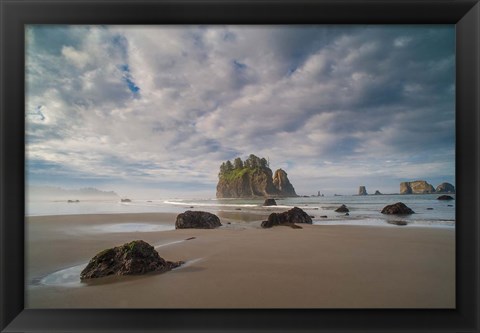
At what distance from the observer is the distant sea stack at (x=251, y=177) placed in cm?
196

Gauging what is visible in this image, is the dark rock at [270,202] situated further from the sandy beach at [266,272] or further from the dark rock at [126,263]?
the dark rock at [126,263]

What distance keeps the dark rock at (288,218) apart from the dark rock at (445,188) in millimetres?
1129

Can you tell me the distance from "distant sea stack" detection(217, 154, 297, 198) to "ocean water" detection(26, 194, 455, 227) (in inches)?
6.1

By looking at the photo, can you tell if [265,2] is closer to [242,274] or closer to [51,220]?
[242,274]

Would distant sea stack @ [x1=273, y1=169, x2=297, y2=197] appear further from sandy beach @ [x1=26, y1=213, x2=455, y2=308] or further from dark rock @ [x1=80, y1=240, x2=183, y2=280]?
dark rock @ [x1=80, y1=240, x2=183, y2=280]

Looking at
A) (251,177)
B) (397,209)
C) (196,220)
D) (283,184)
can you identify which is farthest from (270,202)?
(397,209)

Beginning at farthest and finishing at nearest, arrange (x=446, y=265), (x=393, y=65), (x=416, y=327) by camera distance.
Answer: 1. (x=393, y=65)
2. (x=446, y=265)
3. (x=416, y=327)

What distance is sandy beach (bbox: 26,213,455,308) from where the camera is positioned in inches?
56.6

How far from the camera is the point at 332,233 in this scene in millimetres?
2176

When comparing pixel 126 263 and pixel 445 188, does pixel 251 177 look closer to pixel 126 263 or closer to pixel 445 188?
pixel 126 263

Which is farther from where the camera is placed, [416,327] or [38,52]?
[38,52]

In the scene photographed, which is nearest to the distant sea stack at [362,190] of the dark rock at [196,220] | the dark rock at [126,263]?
the dark rock at [196,220]

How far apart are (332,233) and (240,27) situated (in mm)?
2028
